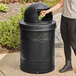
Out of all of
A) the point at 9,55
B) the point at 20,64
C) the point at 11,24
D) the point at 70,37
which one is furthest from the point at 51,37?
the point at 11,24

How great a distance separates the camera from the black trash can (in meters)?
6.31

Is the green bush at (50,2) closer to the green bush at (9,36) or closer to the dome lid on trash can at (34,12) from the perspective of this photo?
the green bush at (9,36)

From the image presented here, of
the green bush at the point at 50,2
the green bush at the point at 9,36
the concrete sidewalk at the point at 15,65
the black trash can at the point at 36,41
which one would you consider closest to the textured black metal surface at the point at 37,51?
the black trash can at the point at 36,41

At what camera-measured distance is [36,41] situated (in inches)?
251

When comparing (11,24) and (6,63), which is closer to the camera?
(6,63)

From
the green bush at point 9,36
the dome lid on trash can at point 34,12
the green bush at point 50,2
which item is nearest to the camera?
the dome lid on trash can at point 34,12

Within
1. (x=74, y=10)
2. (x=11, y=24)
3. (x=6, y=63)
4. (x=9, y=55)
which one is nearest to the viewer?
(x=74, y=10)

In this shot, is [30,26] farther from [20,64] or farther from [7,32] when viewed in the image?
[7,32]

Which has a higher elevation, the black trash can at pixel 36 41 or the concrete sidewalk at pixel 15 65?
the black trash can at pixel 36 41

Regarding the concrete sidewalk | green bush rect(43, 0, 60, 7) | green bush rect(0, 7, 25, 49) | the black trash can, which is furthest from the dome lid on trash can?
green bush rect(43, 0, 60, 7)

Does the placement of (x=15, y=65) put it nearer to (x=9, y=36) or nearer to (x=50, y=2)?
(x=9, y=36)

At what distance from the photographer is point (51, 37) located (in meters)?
6.46

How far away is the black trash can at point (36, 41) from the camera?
20.7 feet

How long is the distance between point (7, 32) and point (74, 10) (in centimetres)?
240
